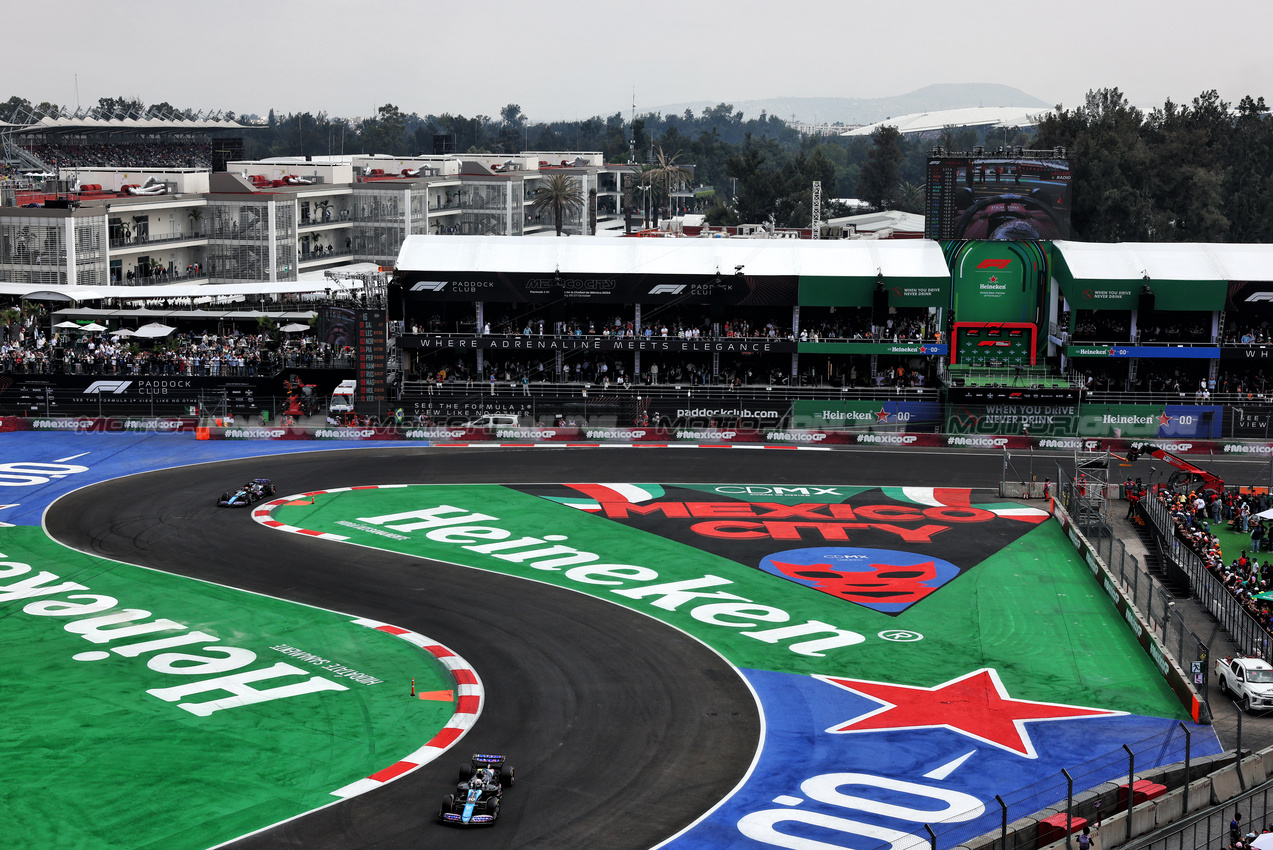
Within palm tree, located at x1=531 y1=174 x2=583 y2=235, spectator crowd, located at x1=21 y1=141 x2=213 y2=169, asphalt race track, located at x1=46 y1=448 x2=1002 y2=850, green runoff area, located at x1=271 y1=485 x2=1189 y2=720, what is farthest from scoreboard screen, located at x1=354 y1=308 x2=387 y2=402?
spectator crowd, located at x1=21 y1=141 x2=213 y2=169

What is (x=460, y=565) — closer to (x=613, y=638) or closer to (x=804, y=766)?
(x=613, y=638)

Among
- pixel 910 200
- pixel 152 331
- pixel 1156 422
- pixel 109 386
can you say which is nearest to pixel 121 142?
pixel 152 331

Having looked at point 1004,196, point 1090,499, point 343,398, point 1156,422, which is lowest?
point 1090,499

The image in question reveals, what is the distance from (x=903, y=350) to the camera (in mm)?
72938

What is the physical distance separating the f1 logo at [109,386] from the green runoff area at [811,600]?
22.0 meters

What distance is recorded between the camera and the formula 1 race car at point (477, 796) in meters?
25.8

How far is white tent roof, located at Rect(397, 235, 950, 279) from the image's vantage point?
75312mm

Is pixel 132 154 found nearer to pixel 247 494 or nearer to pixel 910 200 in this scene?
pixel 247 494

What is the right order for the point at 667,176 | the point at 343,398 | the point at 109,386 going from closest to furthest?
the point at 343,398
the point at 109,386
the point at 667,176

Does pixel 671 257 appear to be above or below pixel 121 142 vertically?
below

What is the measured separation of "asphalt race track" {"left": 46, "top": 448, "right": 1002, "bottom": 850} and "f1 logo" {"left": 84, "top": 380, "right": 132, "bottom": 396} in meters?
13.1

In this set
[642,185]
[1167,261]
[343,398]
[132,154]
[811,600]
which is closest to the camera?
[811,600]

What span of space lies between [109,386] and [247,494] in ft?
71.3

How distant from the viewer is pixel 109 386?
229 ft
